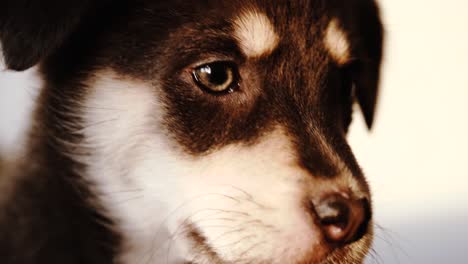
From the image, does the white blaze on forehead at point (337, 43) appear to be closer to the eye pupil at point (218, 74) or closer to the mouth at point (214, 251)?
the eye pupil at point (218, 74)

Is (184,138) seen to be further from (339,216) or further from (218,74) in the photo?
(339,216)

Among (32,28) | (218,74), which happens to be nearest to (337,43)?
(218,74)

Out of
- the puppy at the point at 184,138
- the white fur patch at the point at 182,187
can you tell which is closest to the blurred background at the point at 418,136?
the puppy at the point at 184,138

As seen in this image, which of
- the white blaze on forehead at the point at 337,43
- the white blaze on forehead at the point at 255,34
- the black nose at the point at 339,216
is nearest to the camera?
the black nose at the point at 339,216

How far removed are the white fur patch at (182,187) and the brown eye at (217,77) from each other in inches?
4.2

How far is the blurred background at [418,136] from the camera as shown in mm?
1268

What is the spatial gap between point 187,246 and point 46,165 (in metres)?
0.39

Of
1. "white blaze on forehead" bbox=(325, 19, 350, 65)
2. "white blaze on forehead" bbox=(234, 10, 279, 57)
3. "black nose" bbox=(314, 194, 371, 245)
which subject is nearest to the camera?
"black nose" bbox=(314, 194, 371, 245)

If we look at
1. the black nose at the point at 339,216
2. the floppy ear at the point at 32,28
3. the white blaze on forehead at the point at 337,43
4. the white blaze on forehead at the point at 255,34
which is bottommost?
the black nose at the point at 339,216

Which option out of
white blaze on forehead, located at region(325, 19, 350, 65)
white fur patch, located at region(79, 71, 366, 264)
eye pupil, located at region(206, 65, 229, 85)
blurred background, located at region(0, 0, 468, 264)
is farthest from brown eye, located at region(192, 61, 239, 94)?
blurred background, located at region(0, 0, 468, 264)

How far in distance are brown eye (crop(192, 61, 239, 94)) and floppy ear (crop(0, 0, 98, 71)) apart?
0.27m

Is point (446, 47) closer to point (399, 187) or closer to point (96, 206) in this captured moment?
point (399, 187)

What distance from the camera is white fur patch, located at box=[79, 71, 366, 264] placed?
38.2 inches

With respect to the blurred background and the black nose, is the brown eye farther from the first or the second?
the blurred background
